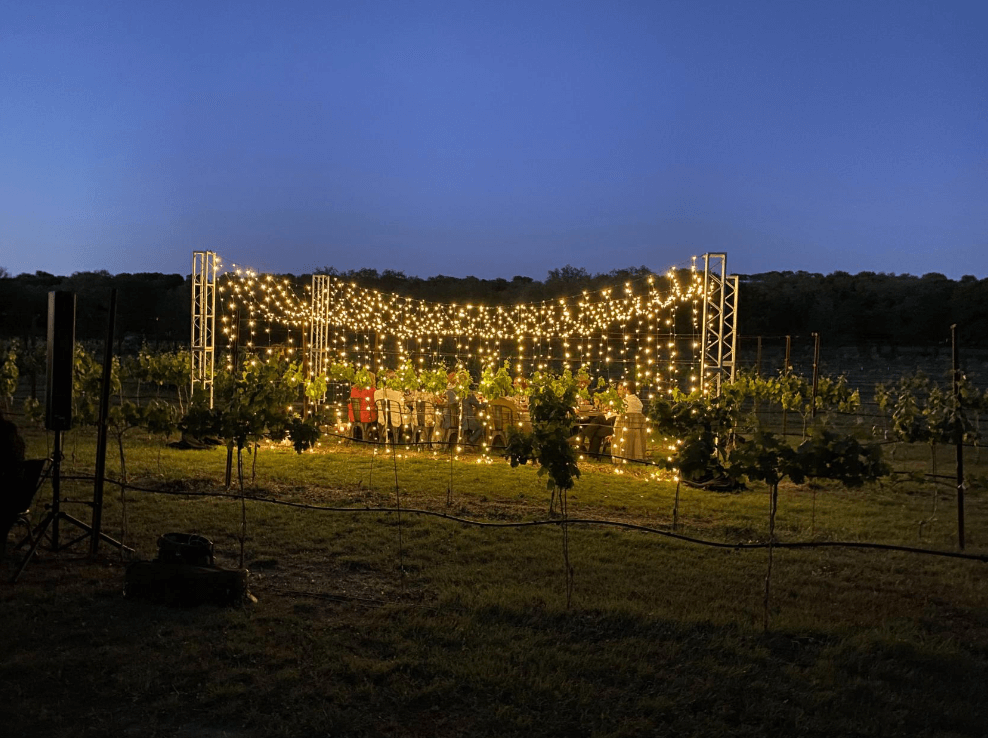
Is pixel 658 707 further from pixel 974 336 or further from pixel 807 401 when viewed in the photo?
pixel 974 336

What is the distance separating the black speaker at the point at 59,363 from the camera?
5.07 meters

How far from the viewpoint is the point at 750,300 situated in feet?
115

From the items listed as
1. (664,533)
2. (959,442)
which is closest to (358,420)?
(959,442)

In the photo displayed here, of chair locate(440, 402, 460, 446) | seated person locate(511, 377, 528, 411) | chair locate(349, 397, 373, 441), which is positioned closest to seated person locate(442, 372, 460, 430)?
chair locate(440, 402, 460, 446)

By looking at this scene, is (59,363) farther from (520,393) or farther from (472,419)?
(520,393)

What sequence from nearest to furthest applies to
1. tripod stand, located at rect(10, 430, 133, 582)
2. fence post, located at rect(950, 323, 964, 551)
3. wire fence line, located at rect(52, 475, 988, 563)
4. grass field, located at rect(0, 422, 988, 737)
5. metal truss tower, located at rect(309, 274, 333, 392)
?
grass field, located at rect(0, 422, 988, 737) → wire fence line, located at rect(52, 475, 988, 563) → tripod stand, located at rect(10, 430, 133, 582) → fence post, located at rect(950, 323, 964, 551) → metal truss tower, located at rect(309, 274, 333, 392)

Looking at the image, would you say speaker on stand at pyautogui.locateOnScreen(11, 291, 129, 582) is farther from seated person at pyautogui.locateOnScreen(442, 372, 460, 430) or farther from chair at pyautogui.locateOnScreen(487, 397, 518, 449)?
seated person at pyautogui.locateOnScreen(442, 372, 460, 430)

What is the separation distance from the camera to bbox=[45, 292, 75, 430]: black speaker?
5.07 metres

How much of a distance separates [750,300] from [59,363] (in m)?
33.5

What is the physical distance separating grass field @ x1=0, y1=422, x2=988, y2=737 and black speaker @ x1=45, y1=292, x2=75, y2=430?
3.39 ft

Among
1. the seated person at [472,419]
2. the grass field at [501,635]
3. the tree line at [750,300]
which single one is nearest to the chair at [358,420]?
the seated person at [472,419]

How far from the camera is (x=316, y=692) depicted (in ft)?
11.1

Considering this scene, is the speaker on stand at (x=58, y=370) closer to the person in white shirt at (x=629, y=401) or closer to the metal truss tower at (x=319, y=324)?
the person in white shirt at (x=629, y=401)

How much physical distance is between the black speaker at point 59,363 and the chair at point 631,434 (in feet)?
23.1
